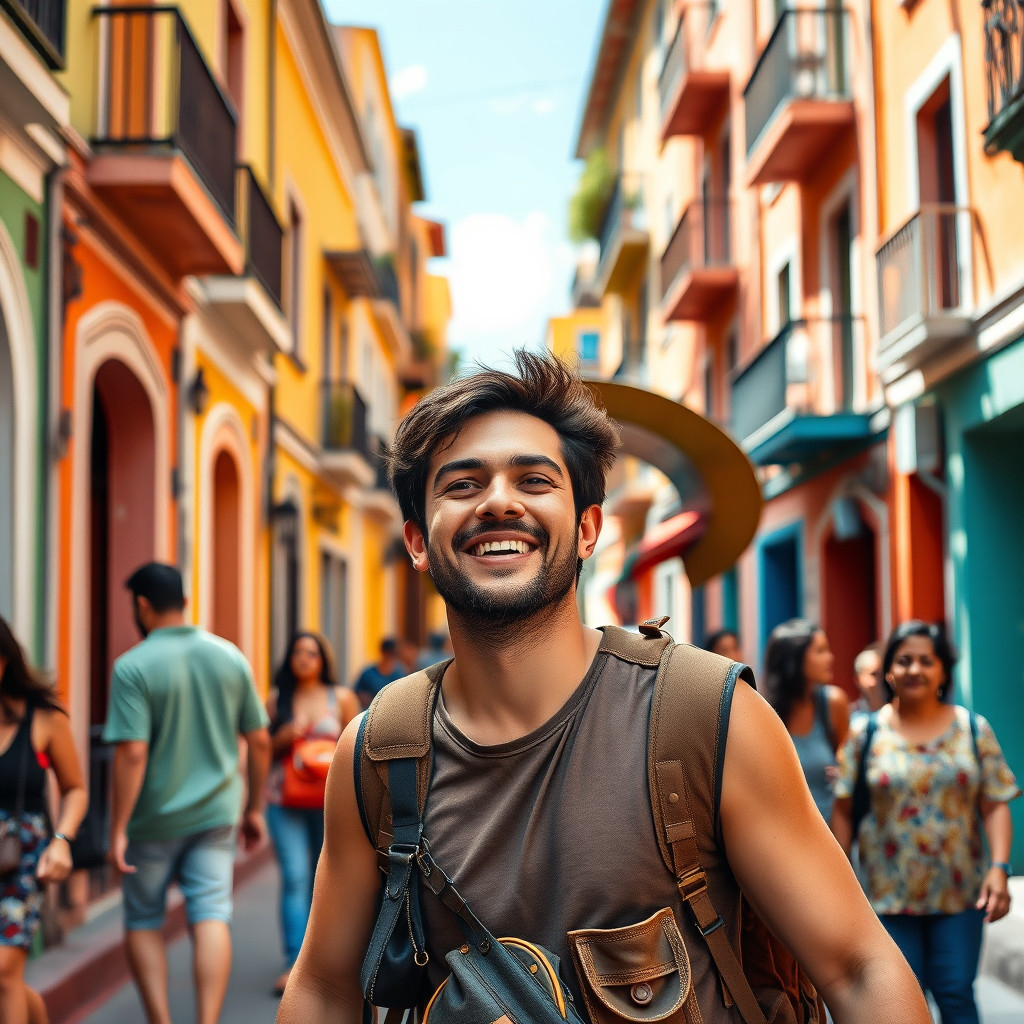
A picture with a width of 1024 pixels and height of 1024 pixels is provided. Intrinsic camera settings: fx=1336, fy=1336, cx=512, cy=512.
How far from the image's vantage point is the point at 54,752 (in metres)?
4.85

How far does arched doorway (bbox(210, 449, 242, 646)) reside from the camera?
43.7 ft

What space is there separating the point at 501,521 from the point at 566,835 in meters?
0.51

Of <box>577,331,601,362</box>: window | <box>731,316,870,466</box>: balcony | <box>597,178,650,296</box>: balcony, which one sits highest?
<box>577,331,601,362</box>: window

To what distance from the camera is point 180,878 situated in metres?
5.57

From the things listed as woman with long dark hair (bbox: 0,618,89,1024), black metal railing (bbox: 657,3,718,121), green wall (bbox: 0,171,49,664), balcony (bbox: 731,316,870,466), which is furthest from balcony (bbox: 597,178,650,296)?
woman with long dark hair (bbox: 0,618,89,1024)

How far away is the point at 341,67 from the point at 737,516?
1450 centimetres

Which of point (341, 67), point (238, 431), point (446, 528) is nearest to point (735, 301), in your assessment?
point (341, 67)

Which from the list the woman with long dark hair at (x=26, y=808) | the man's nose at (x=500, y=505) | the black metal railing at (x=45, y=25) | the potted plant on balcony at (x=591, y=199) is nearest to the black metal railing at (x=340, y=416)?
the black metal railing at (x=45, y=25)

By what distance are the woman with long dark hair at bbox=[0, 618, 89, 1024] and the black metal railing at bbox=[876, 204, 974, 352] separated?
780cm

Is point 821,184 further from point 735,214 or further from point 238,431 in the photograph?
point 238,431

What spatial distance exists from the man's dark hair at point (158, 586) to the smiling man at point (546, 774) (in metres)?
3.53

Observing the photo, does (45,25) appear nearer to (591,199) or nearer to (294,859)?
(294,859)

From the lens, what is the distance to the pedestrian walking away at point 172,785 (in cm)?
538

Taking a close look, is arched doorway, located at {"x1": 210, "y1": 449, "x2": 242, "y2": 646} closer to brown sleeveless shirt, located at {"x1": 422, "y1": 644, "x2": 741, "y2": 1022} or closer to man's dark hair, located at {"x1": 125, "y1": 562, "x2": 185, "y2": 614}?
man's dark hair, located at {"x1": 125, "y1": 562, "x2": 185, "y2": 614}
